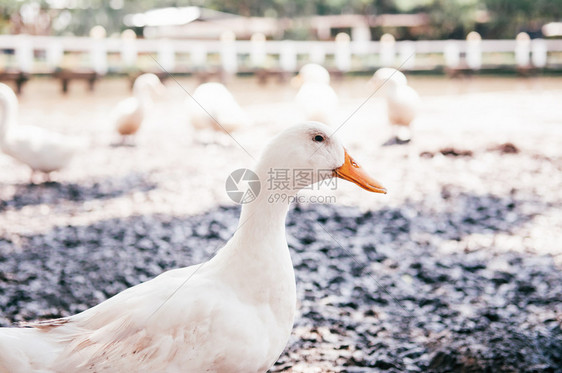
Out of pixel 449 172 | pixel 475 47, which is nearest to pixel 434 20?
pixel 475 47

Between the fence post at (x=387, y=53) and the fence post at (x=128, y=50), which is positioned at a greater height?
the fence post at (x=128, y=50)

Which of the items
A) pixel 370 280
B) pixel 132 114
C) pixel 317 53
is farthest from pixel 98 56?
pixel 370 280

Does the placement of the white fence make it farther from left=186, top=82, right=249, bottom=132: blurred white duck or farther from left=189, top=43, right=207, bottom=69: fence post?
left=186, top=82, right=249, bottom=132: blurred white duck

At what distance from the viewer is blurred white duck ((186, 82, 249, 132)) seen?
29.5ft

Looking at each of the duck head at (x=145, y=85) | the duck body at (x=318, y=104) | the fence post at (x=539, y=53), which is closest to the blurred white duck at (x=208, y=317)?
the duck body at (x=318, y=104)

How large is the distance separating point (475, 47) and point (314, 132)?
68.7 ft

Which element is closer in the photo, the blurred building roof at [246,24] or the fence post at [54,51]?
the fence post at [54,51]

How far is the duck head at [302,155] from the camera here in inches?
93.4

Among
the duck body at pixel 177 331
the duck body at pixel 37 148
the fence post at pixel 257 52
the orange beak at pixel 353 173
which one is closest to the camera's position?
the duck body at pixel 177 331

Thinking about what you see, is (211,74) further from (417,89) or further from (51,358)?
(51,358)

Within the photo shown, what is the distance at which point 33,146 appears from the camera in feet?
21.0

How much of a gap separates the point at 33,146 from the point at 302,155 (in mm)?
4964

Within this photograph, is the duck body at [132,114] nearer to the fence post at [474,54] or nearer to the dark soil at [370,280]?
the dark soil at [370,280]

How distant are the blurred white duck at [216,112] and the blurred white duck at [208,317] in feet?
21.7
